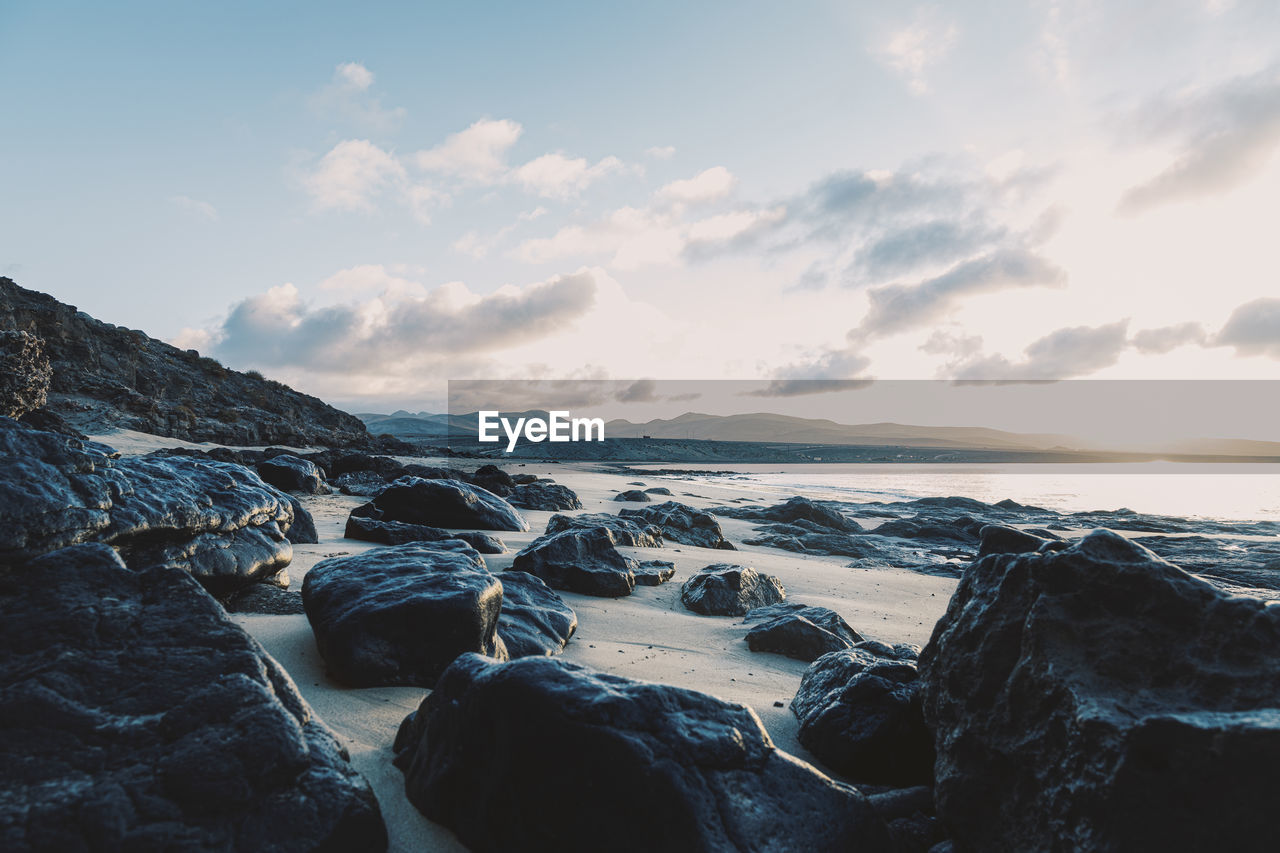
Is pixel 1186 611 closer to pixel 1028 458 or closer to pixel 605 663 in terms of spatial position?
pixel 605 663

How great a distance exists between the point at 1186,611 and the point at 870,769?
4.50ft

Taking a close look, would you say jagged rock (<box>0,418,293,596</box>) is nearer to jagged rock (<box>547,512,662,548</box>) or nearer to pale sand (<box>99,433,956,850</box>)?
pale sand (<box>99,433,956,850</box>)

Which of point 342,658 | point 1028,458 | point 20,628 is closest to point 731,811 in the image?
point 342,658

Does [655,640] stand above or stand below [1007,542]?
below

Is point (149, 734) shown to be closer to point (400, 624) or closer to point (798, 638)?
point (400, 624)

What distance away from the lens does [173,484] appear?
382 cm

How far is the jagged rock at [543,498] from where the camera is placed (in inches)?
501

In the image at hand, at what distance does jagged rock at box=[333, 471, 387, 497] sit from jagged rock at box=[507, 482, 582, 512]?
265 cm

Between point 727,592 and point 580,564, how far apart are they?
4.63ft

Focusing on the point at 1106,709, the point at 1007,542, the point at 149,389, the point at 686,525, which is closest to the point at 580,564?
the point at 1007,542

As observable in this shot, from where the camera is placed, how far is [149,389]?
79.9 ft

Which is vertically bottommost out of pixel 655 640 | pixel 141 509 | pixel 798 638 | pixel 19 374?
pixel 655 640

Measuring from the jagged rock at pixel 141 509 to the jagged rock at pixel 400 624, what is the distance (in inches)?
32.2

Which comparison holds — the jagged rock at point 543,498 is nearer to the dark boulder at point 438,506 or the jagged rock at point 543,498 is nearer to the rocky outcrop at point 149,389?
the dark boulder at point 438,506
